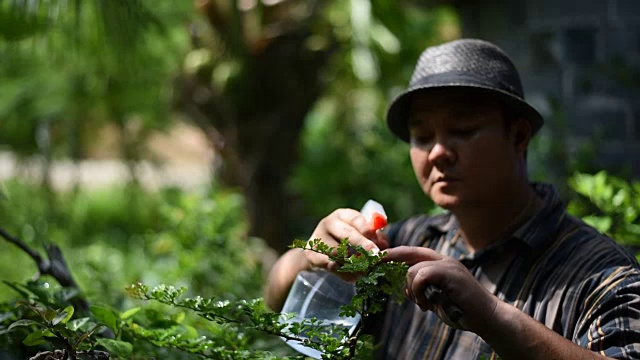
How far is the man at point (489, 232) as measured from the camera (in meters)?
1.92

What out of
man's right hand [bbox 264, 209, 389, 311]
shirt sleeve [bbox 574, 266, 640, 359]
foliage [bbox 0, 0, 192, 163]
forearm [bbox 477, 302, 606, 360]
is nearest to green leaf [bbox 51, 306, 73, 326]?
man's right hand [bbox 264, 209, 389, 311]

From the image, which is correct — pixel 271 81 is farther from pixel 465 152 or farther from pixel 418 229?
pixel 465 152

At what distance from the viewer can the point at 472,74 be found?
2152 millimetres

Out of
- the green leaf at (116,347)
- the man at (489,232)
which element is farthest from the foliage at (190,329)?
the man at (489,232)

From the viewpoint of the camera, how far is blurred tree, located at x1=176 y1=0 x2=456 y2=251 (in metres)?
6.23

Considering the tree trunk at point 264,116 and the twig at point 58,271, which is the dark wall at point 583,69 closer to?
the tree trunk at point 264,116

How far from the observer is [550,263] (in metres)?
2.10

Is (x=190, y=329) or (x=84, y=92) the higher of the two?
(x=190, y=329)

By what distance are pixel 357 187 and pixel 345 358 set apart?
12.6ft

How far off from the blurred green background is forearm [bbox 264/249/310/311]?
1.35 metres

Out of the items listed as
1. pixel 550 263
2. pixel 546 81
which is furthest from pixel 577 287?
pixel 546 81

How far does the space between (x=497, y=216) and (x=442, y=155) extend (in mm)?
221

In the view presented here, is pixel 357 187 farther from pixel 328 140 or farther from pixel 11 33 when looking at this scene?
pixel 11 33

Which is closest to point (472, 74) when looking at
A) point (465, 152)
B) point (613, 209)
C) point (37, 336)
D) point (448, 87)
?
point (448, 87)
